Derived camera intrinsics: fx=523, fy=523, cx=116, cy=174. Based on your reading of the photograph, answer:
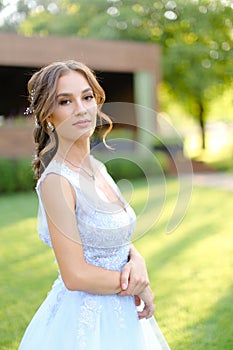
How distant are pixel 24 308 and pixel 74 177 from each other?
9.17ft

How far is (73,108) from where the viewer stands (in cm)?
157

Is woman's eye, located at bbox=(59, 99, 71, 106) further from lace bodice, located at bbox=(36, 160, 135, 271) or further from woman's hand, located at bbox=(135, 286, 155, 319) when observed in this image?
woman's hand, located at bbox=(135, 286, 155, 319)

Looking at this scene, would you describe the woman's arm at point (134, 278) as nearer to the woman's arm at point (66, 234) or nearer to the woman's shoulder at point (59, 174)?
Answer: the woman's arm at point (66, 234)

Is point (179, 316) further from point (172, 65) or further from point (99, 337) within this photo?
point (172, 65)

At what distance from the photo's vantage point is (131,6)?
24.0 metres

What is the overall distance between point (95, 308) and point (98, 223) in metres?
0.31

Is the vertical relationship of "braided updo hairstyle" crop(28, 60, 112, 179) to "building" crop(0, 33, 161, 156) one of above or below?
above

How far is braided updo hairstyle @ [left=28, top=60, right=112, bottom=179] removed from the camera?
1561mm

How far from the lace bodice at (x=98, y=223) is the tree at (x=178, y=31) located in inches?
847

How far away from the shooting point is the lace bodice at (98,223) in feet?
5.14

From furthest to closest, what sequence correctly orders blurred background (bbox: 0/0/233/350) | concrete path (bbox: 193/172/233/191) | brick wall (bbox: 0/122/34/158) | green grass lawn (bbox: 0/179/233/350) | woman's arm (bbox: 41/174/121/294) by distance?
brick wall (bbox: 0/122/34/158), concrete path (bbox: 193/172/233/191), blurred background (bbox: 0/0/233/350), green grass lawn (bbox: 0/179/233/350), woman's arm (bbox: 41/174/121/294)

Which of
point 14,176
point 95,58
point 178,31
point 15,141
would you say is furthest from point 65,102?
point 178,31

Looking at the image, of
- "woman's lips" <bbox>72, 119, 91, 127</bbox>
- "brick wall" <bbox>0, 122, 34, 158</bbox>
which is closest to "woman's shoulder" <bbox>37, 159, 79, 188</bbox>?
"woman's lips" <bbox>72, 119, 91, 127</bbox>

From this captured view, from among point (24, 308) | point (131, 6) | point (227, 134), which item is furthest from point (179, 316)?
point (227, 134)
